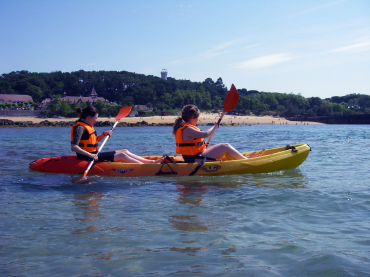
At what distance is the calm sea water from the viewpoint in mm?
2572

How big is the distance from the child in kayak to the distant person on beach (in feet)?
2.76

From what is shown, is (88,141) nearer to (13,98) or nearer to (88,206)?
(88,206)

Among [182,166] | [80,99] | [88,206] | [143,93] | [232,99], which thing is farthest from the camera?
[143,93]

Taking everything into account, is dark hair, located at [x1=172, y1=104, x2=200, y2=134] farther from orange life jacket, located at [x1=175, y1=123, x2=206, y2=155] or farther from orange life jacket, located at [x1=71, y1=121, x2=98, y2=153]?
orange life jacket, located at [x1=71, y1=121, x2=98, y2=153]

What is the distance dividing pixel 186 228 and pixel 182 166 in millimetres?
2863

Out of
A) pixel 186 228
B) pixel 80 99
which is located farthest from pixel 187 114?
pixel 80 99

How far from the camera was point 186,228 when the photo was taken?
340cm

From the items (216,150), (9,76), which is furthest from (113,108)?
(216,150)

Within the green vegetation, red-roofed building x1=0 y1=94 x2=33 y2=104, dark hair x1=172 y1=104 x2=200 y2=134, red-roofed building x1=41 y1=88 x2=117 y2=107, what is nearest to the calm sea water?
dark hair x1=172 y1=104 x2=200 y2=134

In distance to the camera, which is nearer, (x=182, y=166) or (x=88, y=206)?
(x=88, y=206)

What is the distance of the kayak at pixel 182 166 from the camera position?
6.23 meters

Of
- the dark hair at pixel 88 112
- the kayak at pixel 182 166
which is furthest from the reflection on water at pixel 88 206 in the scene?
the dark hair at pixel 88 112

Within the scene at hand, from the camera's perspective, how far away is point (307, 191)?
5.10 m

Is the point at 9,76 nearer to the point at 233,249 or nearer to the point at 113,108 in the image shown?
the point at 113,108
